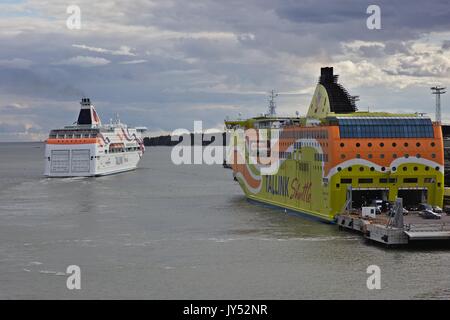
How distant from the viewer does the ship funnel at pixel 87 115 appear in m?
119

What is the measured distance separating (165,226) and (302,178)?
11.8 metres

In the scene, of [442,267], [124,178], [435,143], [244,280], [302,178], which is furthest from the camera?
[124,178]

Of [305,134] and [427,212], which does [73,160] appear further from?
[427,212]

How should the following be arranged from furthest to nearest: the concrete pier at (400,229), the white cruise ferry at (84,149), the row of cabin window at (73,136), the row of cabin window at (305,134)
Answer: the row of cabin window at (73,136) < the white cruise ferry at (84,149) < the row of cabin window at (305,134) < the concrete pier at (400,229)

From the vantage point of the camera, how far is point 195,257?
136 feet

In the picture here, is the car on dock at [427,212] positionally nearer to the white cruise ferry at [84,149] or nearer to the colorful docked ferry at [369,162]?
the colorful docked ferry at [369,162]

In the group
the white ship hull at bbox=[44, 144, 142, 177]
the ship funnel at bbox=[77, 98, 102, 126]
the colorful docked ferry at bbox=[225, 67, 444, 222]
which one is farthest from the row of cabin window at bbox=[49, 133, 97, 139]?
the colorful docked ferry at bbox=[225, 67, 444, 222]

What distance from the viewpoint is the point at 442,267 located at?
125ft

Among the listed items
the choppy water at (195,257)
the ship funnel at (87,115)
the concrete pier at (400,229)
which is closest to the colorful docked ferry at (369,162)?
the choppy water at (195,257)

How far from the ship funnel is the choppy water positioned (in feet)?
172

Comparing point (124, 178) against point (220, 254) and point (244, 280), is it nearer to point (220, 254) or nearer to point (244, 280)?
point (220, 254)

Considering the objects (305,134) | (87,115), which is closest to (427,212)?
(305,134)

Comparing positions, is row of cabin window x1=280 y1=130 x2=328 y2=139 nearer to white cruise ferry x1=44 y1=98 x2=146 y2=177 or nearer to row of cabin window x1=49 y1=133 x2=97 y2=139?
white cruise ferry x1=44 y1=98 x2=146 y2=177
